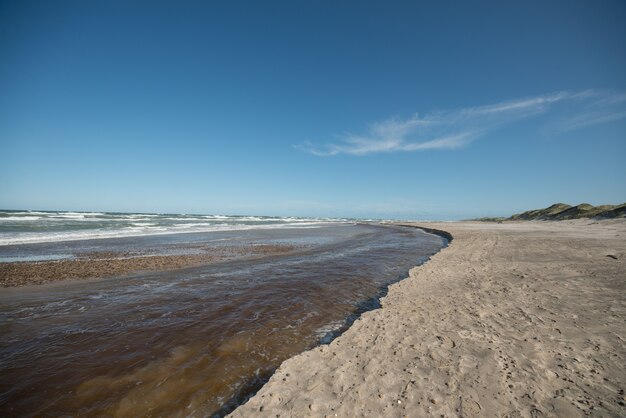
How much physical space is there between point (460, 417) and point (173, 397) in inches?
173

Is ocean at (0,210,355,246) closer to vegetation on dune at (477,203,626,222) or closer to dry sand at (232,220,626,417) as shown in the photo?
dry sand at (232,220,626,417)

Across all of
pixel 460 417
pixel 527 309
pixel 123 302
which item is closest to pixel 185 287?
pixel 123 302

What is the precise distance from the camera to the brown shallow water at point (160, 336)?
4.57 m

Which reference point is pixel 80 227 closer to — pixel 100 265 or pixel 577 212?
pixel 100 265

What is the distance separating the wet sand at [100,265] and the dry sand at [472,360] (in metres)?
11.6

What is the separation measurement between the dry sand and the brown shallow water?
95cm

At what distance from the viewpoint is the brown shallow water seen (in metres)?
4.57

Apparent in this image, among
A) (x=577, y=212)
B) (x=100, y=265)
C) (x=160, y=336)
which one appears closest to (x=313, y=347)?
(x=160, y=336)

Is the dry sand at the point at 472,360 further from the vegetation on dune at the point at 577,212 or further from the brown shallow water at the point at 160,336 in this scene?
the vegetation on dune at the point at 577,212

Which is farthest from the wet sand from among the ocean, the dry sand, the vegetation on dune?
the vegetation on dune

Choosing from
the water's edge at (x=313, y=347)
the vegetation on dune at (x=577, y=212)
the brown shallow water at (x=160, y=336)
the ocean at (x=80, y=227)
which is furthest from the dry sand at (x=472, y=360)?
the vegetation on dune at (x=577, y=212)

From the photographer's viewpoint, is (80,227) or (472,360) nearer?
(472,360)

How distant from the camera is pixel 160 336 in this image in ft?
21.9

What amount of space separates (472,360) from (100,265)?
1671cm
